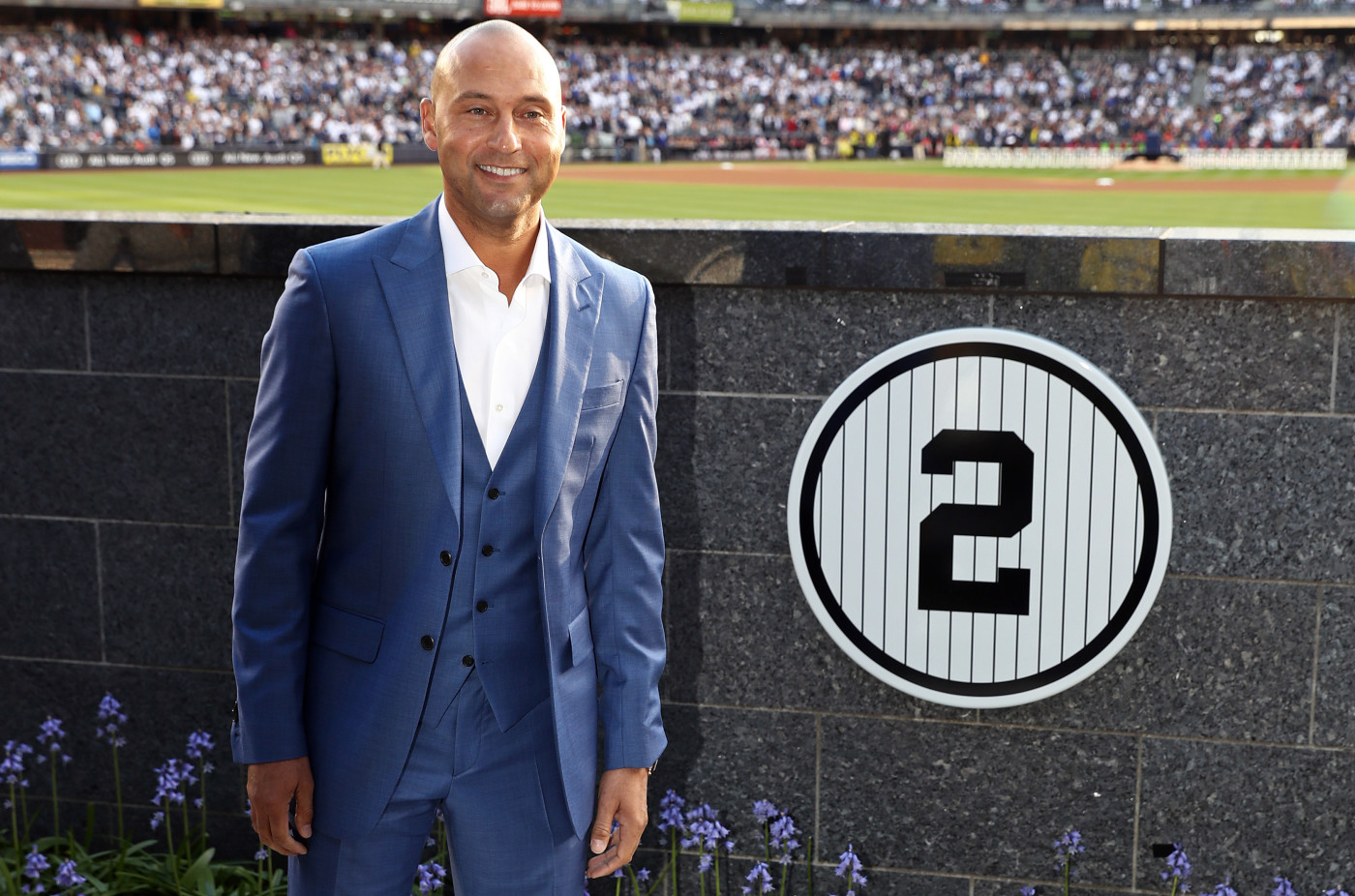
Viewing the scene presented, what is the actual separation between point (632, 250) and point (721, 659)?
111cm

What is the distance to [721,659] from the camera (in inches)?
137

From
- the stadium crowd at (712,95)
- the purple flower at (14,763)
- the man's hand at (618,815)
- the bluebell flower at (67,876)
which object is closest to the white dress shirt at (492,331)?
the man's hand at (618,815)

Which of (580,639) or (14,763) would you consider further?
(14,763)

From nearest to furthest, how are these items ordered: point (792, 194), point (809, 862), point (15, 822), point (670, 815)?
point (670, 815)
point (809, 862)
point (15, 822)
point (792, 194)

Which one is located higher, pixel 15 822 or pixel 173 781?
pixel 173 781

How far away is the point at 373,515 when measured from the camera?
2.15m

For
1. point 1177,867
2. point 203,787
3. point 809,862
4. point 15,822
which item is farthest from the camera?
point 15,822

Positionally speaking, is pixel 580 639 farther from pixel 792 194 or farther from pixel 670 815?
pixel 792 194

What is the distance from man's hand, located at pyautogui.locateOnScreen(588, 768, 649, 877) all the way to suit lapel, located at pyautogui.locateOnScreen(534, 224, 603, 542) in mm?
483

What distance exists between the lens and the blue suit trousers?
83.9 inches

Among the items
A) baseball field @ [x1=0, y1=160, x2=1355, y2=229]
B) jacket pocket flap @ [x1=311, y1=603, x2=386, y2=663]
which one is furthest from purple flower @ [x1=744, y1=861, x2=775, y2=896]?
baseball field @ [x1=0, y1=160, x2=1355, y2=229]

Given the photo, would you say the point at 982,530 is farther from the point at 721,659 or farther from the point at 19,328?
the point at 19,328

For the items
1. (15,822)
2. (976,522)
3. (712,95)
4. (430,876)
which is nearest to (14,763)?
(15,822)

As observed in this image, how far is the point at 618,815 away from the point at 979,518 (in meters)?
1.39
